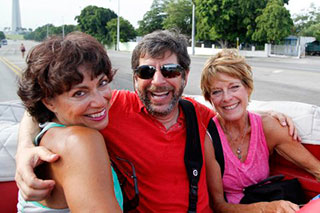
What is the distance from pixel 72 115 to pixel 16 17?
6513 inches

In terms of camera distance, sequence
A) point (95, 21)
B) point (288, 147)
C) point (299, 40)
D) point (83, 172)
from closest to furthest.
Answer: point (83, 172), point (288, 147), point (299, 40), point (95, 21)

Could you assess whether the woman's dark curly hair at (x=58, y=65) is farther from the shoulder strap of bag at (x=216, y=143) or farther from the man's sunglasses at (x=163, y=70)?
the shoulder strap of bag at (x=216, y=143)

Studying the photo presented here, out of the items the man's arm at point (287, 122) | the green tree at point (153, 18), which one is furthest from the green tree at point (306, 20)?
the man's arm at point (287, 122)

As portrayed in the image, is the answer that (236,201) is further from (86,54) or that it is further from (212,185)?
(86,54)

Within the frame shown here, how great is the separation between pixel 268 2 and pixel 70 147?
34975 millimetres

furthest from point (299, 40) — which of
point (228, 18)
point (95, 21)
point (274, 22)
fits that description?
point (95, 21)

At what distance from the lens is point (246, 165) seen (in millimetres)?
2385

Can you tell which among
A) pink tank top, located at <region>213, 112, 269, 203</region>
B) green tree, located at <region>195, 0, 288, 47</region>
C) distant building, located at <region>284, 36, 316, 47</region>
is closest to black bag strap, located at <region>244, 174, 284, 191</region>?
pink tank top, located at <region>213, 112, 269, 203</region>

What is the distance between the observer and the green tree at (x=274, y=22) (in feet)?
101

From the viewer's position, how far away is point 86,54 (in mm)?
1452

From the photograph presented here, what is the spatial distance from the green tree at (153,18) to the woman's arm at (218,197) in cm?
5838

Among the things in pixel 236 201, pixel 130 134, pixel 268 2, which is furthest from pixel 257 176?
pixel 268 2

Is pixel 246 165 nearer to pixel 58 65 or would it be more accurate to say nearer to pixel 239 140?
pixel 239 140

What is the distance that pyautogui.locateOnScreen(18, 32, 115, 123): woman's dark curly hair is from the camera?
1.39 metres
